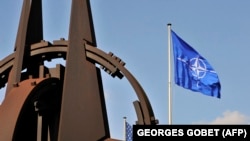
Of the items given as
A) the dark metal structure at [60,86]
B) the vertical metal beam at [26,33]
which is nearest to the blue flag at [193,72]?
the dark metal structure at [60,86]

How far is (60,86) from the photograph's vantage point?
17984 millimetres

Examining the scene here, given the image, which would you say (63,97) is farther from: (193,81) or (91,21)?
(193,81)

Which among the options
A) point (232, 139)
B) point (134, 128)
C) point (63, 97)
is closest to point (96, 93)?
point (63, 97)

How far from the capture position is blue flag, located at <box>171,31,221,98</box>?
18.8 metres

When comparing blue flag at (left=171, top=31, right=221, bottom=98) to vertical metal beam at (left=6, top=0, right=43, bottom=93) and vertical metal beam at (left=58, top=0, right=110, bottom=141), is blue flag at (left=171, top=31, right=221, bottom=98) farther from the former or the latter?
vertical metal beam at (left=6, top=0, right=43, bottom=93)

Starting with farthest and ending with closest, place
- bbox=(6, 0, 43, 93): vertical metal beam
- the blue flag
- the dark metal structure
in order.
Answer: the blue flag
bbox=(6, 0, 43, 93): vertical metal beam
the dark metal structure

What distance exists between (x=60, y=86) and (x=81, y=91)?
110cm

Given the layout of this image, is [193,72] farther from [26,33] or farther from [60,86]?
[26,33]

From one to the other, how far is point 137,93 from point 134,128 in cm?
157

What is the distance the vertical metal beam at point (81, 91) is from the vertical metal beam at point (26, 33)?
1505 millimetres

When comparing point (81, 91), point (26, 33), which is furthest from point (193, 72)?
point (26, 33)

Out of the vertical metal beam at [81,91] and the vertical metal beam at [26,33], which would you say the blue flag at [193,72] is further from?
the vertical metal beam at [26,33]

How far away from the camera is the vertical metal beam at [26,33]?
17.9m

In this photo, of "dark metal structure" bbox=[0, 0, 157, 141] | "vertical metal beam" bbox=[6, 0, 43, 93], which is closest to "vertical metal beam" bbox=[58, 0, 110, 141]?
"dark metal structure" bbox=[0, 0, 157, 141]
